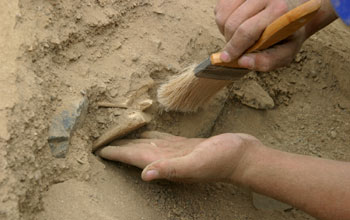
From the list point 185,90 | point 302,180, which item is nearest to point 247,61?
point 185,90

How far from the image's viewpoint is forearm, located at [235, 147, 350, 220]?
1520mm

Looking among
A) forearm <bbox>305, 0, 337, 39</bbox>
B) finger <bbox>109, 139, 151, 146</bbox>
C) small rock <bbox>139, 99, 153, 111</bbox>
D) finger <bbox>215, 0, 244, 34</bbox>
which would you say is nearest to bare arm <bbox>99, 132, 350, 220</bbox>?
finger <bbox>109, 139, 151, 146</bbox>

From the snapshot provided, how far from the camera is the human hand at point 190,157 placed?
1590 mm

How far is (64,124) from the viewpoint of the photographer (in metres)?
1.64

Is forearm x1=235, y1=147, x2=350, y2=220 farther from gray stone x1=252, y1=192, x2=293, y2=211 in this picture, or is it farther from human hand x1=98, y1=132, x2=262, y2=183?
gray stone x1=252, y1=192, x2=293, y2=211

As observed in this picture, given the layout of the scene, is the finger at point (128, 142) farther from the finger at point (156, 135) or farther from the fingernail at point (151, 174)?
the fingernail at point (151, 174)

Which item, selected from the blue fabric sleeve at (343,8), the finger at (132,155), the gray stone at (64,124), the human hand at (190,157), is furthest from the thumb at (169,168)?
the blue fabric sleeve at (343,8)

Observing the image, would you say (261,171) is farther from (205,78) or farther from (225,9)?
(225,9)

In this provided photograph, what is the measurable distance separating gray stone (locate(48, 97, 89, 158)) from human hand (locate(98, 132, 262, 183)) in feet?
0.69

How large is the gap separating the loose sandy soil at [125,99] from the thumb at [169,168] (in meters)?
0.18

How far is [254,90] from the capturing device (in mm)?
2309

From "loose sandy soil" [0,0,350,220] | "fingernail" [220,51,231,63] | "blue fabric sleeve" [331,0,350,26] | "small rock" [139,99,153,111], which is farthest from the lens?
"small rock" [139,99,153,111]

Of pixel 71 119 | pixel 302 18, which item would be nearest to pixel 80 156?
pixel 71 119

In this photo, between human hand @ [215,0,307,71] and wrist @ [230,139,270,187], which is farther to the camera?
wrist @ [230,139,270,187]
